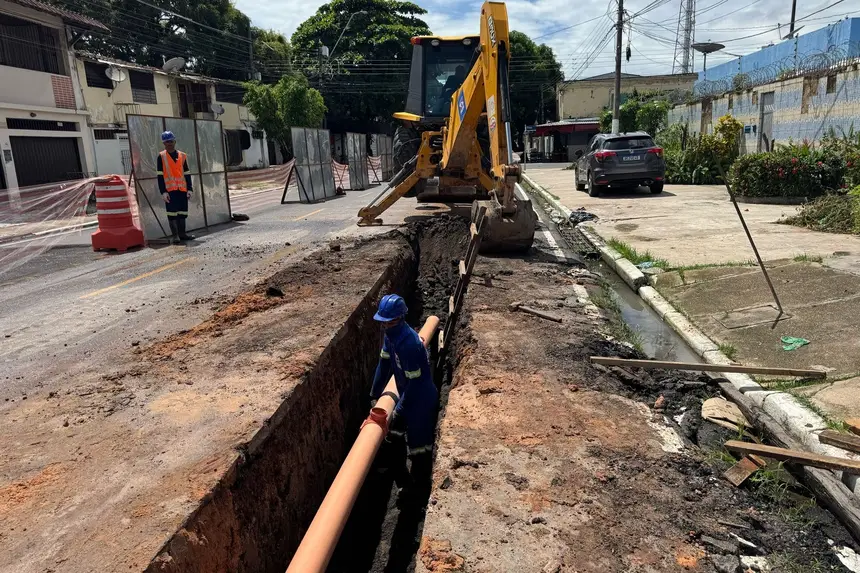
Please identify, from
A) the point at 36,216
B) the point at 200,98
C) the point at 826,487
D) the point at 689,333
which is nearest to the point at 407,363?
the point at 826,487

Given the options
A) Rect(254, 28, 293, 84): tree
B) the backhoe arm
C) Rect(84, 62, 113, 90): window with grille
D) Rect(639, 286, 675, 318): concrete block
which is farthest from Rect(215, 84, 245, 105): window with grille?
Rect(639, 286, 675, 318): concrete block

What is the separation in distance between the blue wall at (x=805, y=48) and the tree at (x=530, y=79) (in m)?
28.1

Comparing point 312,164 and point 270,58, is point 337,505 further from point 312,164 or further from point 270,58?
point 270,58

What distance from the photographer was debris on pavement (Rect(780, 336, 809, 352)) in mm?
5023

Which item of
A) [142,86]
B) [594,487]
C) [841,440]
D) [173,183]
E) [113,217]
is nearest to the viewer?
[594,487]

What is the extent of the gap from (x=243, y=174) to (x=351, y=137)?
8.58 meters

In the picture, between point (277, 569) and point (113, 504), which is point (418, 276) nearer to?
point (277, 569)

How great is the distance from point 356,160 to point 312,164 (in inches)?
191

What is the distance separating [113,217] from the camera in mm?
10898

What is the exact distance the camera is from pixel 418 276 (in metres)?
10.0

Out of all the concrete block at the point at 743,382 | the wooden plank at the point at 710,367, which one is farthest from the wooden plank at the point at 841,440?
the wooden plank at the point at 710,367

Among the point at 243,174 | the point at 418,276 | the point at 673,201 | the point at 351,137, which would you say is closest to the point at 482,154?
the point at 418,276

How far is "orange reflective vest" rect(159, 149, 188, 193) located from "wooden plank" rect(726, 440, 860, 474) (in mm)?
10462

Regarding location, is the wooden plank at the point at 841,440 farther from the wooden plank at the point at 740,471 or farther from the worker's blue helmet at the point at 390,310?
the worker's blue helmet at the point at 390,310
